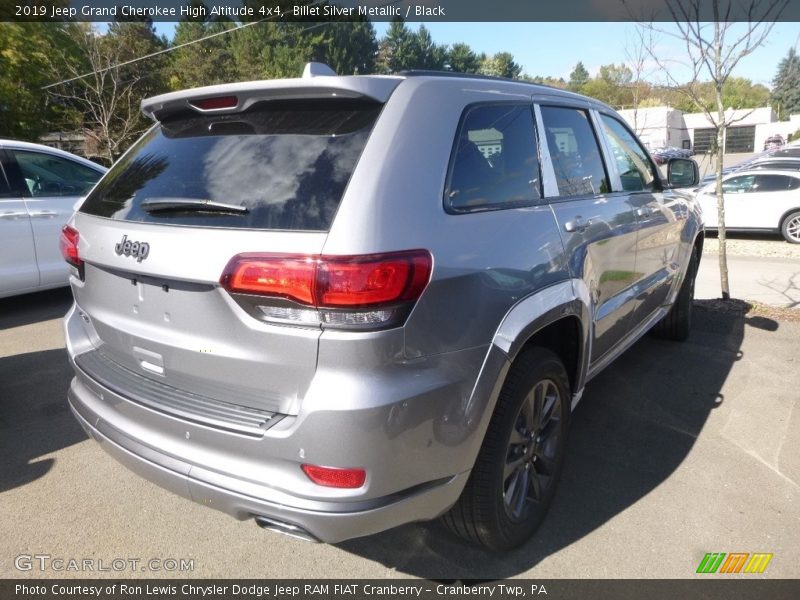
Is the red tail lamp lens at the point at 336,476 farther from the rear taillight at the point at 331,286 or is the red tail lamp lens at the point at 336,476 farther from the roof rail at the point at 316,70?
the roof rail at the point at 316,70

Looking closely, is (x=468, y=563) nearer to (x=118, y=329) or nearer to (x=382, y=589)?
(x=382, y=589)

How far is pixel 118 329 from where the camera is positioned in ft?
7.41

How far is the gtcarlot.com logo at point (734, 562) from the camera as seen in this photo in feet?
8.04

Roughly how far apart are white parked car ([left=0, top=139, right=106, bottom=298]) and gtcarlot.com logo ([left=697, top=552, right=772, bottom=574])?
245 inches

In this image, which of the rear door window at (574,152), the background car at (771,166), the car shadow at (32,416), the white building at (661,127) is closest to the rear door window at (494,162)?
the rear door window at (574,152)

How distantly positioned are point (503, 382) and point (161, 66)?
123ft

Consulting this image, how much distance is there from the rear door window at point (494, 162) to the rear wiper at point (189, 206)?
72cm

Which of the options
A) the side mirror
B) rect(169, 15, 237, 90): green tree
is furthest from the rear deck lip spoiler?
rect(169, 15, 237, 90): green tree

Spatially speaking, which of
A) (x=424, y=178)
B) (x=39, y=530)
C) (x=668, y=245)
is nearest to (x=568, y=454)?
(x=668, y=245)

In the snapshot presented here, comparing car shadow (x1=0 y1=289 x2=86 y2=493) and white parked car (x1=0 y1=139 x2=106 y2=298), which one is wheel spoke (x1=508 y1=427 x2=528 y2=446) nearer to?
car shadow (x1=0 y1=289 x2=86 y2=493)

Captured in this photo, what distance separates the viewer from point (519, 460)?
8.21 ft

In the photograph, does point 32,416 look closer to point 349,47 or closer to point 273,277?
point 273,277

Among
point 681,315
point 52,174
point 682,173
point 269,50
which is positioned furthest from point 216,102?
point 269,50

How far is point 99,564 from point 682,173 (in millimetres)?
4628
